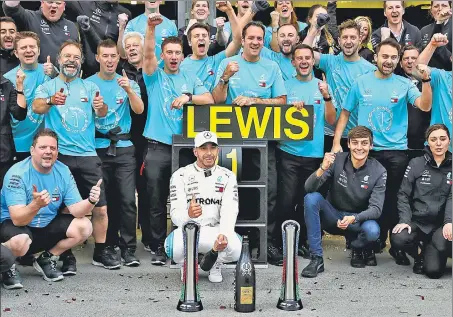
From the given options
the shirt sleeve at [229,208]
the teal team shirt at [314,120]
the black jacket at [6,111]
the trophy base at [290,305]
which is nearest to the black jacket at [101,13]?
the black jacket at [6,111]

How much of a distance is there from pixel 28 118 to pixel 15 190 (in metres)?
0.95

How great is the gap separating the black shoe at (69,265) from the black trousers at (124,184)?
0.48m

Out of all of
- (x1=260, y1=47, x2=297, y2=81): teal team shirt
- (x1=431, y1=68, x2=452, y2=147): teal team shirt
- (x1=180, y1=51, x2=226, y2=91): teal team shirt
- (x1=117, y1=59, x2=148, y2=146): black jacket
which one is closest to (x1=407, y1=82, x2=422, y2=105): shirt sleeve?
(x1=431, y1=68, x2=452, y2=147): teal team shirt

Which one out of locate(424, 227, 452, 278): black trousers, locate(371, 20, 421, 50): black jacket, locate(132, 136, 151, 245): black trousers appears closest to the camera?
locate(424, 227, 452, 278): black trousers

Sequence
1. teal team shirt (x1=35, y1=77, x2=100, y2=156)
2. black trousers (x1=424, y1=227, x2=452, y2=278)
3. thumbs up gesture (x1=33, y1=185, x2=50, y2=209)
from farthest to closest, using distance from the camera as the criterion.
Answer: teal team shirt (x1=35, y1=77, x2=100, y2=156) < black trousers (x1=424, y1=227, x2=452, y2=278) < thumbs up gesture (x1=33, y1=185, x2=50, y2=209)

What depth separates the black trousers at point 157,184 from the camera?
8000 mm

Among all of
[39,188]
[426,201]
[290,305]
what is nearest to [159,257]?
[39,188]

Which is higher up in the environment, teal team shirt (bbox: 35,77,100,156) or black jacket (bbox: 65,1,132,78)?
black jacket (bbox: 65,1,132,78)

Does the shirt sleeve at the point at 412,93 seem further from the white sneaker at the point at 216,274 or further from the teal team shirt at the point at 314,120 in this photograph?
the white sneaker at the point at 216,274

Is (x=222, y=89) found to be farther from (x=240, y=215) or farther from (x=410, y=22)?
(x=410, y=22)

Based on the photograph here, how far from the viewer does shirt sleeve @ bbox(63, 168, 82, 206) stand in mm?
7488

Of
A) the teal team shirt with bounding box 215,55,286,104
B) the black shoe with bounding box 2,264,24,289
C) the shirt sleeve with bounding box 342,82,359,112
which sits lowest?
the black shoe with bounding box 2,264,24,289

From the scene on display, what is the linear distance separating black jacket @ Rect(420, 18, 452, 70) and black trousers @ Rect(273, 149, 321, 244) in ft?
5.35

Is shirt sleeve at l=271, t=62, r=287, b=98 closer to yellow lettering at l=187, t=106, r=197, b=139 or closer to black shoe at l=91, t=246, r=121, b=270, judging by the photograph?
yellow lettering at l=187, t=106, r=197, b=139
